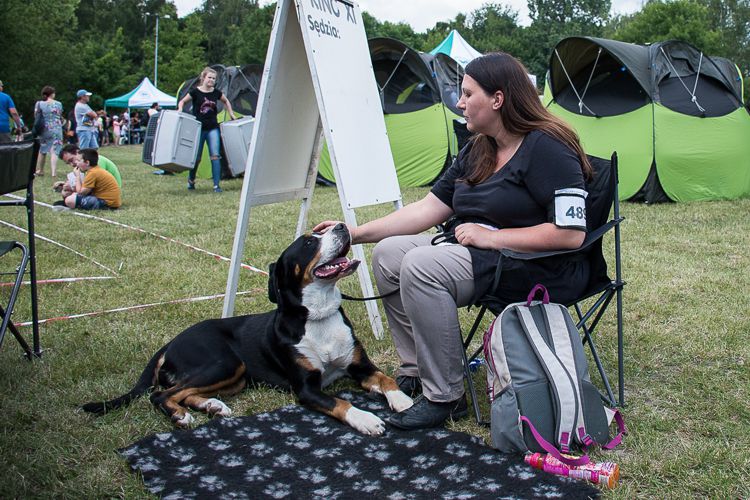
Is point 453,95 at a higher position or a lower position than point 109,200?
higher

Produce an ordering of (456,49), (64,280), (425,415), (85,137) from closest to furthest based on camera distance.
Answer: (425,415) → (64,280) → (85,137) → (456,49)

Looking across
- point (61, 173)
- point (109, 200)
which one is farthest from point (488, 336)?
point (61, 173)

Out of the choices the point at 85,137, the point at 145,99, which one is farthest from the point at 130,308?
the point at 145,99

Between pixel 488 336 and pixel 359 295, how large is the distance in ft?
7.45

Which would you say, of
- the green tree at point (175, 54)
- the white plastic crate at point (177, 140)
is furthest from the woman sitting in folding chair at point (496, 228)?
the green tree at point (175, 54)

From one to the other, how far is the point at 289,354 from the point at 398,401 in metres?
0.52

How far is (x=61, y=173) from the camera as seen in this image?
1545cm

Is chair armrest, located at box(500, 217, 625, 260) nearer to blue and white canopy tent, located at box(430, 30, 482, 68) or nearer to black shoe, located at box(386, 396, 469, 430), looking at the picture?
black shoe, located at box(386, 396, 469, 430)

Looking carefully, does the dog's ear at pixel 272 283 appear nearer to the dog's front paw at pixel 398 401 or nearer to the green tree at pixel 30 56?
the dog's front paw at pixel 398 401

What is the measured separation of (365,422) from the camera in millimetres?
2838

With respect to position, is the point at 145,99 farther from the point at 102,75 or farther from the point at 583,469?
the point at 583,469

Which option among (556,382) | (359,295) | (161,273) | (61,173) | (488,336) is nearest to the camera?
(556,382)

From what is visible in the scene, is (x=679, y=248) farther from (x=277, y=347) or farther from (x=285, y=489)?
(x=285, y=489)

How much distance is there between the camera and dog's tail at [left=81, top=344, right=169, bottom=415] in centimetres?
294
